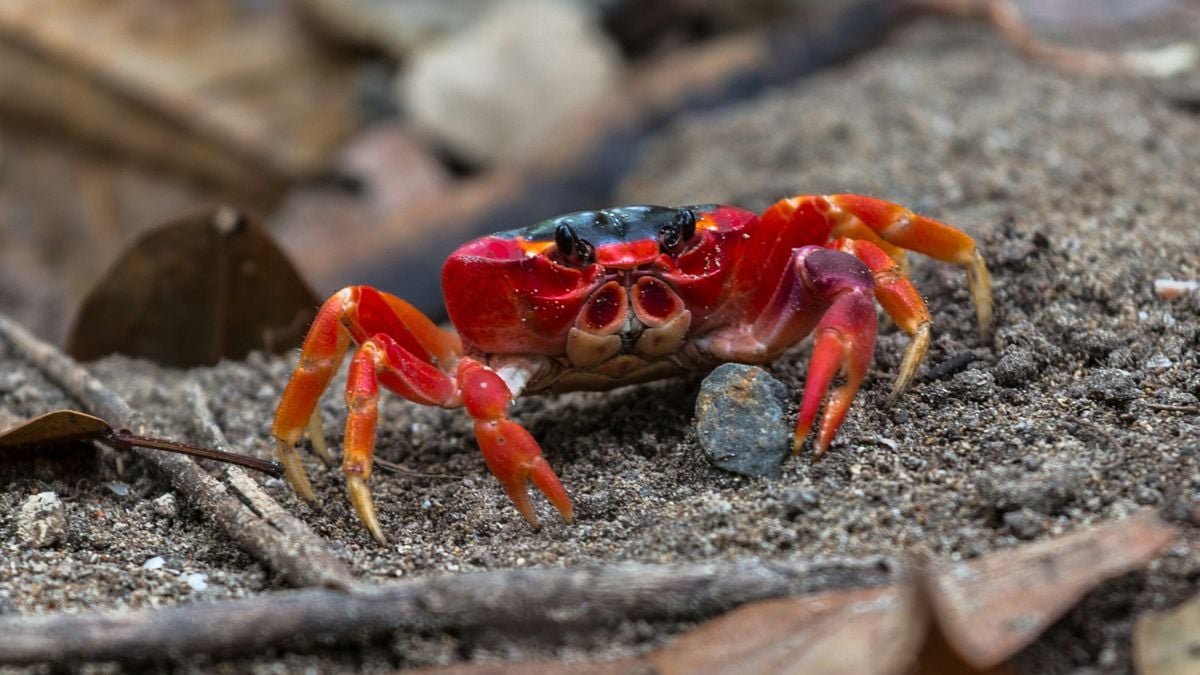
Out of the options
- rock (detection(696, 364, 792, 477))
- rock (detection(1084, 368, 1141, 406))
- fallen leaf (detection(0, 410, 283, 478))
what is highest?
fallen leaf (detection(0, 410, 283, 478))

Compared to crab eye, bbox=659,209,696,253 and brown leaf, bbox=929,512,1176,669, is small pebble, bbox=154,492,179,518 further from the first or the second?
brown leaf, bbox=929,512,1176,669

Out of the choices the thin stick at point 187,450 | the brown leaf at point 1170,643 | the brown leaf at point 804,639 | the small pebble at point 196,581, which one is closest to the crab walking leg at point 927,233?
the brown leaf at point 1170,643

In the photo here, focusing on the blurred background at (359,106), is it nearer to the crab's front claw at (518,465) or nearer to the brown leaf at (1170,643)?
the crab's front claw at (518,465)

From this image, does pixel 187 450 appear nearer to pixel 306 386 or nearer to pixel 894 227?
pixel 306 386

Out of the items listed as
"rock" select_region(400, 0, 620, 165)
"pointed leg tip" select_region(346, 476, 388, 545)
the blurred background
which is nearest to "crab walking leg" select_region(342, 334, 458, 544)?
"pointed leg tip" select_region(346, 476, 388, 545)

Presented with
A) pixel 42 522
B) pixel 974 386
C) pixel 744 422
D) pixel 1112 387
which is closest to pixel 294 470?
pixel 42 522

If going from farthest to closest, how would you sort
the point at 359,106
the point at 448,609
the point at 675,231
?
the point at 359,106 → the point at 675,231 → the point at 448,609
